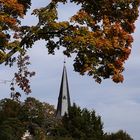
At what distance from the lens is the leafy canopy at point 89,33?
2378cm

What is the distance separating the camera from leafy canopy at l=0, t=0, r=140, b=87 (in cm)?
2378

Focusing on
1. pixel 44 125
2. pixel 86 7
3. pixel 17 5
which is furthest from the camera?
pixel 44 125

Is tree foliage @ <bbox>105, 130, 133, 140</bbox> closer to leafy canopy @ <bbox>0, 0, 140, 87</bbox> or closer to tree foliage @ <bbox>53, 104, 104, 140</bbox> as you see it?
tree foliage @ <bbox>53, 104, 104, 140</bbox>

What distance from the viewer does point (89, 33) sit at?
24.1 meters

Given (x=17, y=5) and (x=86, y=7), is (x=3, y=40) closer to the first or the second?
(x=17, y=5)

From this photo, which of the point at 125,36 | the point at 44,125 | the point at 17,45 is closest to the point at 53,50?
the point at 17,45

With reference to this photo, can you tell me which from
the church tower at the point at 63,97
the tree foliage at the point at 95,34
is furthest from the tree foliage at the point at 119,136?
the tree foliage at the point at 95,34

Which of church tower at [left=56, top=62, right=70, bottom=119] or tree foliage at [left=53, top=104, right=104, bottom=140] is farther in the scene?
church tower at [left=56, top=62, right=70, bottom=119]

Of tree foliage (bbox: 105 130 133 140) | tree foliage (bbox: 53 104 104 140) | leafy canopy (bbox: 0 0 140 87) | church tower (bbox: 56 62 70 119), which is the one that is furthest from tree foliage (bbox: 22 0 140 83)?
church tower (bbox: 56 62 70 119)

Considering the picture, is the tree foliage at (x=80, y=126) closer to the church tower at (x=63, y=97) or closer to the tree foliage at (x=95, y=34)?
the church tower at (x=63, y=97)

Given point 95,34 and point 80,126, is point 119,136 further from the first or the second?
point 95,34

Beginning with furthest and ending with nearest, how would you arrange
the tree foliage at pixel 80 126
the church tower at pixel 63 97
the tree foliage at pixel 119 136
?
the church tower at pixel 63 97, the tree foliage at pixel 119 136, the tree foliage at pixel 80 126

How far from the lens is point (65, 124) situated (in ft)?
403

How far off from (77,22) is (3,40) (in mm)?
3144
